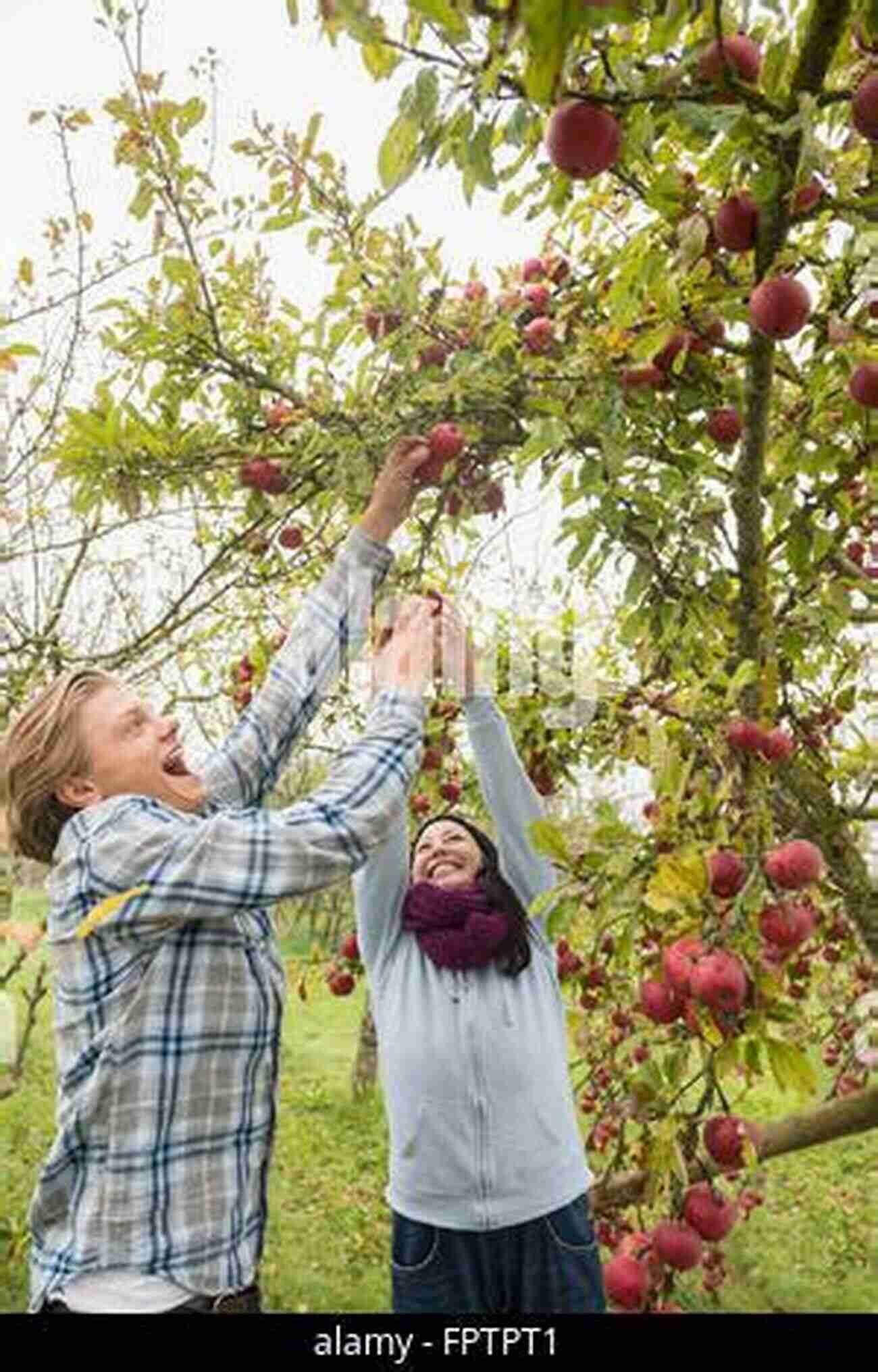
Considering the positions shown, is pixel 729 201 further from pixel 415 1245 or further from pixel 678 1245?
pixel 415 1245

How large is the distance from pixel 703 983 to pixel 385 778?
19.6 inches

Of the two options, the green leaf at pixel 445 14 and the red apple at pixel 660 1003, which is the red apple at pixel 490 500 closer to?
the red apple at pixel 660 1003

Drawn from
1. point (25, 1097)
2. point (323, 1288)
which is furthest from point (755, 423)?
point (25, 1097)

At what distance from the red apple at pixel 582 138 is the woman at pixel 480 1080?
0.88m

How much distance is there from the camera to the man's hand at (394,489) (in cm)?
206

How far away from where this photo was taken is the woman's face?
273cm

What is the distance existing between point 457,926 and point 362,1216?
541 cm

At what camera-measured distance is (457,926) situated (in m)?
2.47

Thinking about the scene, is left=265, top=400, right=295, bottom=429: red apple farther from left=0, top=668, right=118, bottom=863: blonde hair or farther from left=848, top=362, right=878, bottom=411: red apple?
left=848, top=362, right=878, bottom=411: red apple

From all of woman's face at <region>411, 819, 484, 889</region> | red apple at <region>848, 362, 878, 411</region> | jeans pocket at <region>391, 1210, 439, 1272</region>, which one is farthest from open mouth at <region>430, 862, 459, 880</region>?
red apple at <region>848, 362, 878, 411</region>

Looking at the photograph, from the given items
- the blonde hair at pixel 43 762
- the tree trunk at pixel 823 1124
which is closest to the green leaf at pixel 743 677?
the blonde hair at pixel 43 762

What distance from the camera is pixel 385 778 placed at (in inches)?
64.4

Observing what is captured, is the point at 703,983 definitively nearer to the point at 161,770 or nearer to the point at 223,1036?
the point at 223,1036

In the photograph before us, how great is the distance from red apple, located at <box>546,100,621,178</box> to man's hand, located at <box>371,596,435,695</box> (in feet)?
2.40
